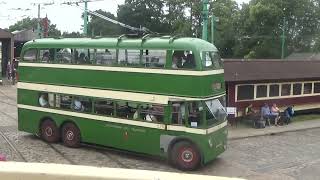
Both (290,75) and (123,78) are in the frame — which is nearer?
(123,78)

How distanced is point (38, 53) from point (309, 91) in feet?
49.8

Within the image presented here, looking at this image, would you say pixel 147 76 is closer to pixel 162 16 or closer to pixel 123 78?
pixel 123 78

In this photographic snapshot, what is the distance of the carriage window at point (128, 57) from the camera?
16.5 meters

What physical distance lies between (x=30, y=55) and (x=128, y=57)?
15.4 ft

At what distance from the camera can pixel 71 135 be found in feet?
60.1

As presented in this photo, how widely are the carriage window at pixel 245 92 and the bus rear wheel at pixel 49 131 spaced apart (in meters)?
8.91

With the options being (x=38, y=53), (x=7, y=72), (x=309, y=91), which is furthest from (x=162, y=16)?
(x=38, y=53)

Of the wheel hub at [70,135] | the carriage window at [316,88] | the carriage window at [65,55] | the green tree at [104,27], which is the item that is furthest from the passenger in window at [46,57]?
the green tree at [104,27]

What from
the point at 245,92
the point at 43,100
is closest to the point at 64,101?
the point at 43,100

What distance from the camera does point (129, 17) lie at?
77562mm

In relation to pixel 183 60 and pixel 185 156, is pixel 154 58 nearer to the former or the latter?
pixel 183 60

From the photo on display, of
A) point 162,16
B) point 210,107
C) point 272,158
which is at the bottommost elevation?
point 272,158

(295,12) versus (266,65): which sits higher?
(295,12)

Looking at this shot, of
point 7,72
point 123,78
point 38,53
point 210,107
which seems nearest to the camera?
point 210,107
